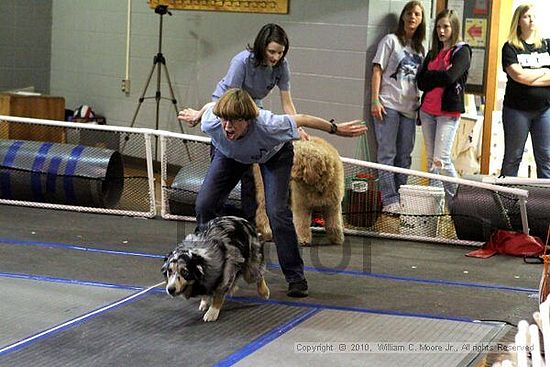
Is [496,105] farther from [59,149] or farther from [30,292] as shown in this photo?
[30,292]

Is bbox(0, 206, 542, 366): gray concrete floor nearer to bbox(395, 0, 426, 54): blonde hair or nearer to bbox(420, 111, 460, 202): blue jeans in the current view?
bbox(420, 111, 460, 202): blue jeans

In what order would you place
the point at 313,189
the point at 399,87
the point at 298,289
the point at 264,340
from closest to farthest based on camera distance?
the point at 264,340
the point at 298,289
the point at 313,189
the point at 399,87

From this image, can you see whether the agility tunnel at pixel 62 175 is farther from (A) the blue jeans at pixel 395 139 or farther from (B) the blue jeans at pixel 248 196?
(A) the blue jeans at pixel 395 139

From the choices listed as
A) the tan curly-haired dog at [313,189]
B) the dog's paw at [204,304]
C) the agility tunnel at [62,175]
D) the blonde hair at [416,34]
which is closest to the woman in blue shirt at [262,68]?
the tan curly-haired dog at [313,189]

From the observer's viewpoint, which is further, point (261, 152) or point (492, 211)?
point (492, 211)

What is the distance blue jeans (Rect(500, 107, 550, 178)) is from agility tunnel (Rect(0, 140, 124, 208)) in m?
3.02

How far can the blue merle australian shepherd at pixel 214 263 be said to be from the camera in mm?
4762

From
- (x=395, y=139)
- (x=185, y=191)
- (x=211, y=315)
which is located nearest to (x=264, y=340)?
(x=211, y=315)

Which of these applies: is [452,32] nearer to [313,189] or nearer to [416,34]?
[416,34]

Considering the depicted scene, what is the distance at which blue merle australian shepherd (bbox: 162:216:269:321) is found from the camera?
476cm

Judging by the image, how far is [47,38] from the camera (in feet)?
38.4

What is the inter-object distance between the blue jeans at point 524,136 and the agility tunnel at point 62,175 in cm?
302

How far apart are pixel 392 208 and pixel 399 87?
1.13 meters

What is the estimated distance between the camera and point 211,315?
4.97 meters
